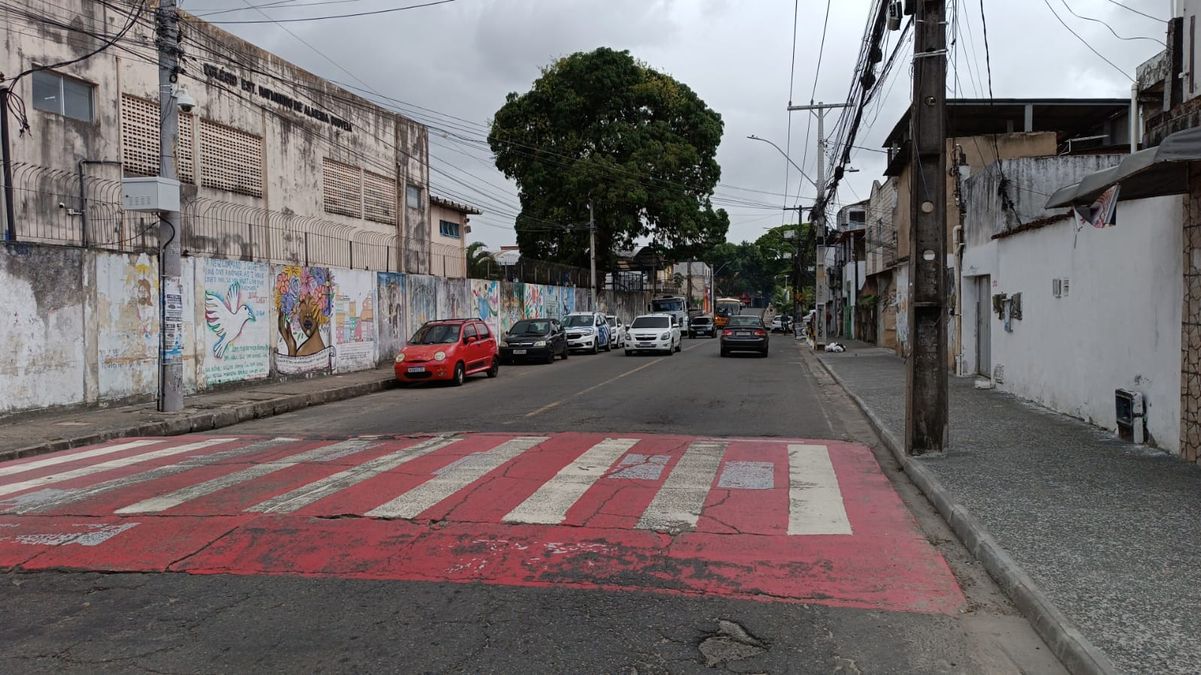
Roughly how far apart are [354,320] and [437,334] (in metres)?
3.26

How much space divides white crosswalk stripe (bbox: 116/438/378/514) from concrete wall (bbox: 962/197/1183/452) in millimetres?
9355

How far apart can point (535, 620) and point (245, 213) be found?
63.3 ft

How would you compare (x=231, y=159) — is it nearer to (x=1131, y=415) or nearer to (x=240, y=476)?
(x=240, y=476)

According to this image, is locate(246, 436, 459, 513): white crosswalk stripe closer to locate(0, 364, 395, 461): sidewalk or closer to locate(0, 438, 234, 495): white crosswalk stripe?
locate(0, 438, 234, 495): white crosswalk stripe

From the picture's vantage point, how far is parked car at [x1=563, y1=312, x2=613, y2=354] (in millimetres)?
32594

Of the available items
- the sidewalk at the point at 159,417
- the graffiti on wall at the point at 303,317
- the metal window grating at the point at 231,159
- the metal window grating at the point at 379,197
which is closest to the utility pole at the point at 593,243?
the metal window grating at the point at 379,197

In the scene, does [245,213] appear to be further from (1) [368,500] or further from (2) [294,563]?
(2) [294,563]

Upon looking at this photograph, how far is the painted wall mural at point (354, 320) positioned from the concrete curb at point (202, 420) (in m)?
3.48

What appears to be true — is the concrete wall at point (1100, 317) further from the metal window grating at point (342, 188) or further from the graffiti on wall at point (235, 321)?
the metal window grating at point (342, 188)

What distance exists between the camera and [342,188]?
25359mm

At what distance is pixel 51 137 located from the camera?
52.4 feet

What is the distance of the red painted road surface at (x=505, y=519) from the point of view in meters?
5.31

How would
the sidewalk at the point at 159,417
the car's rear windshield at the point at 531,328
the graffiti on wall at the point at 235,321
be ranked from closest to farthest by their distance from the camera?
the sidewalk at the point at 159,417
the graffiti on wall at the point at 235,321
the car's rear windshield at the point at 531,328

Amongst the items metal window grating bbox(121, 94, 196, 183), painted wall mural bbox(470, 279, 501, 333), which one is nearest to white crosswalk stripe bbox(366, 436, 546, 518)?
metal window grating bbox(121, 94, 196, 183)
